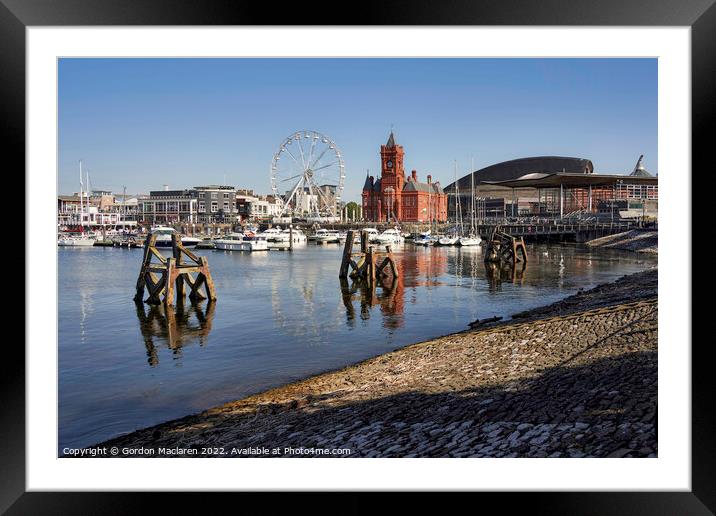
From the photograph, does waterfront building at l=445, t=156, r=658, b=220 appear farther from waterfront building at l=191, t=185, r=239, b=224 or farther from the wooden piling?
waterfront building at l=191, t=185, r=239, b=224

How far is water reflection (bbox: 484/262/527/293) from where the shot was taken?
19056mm

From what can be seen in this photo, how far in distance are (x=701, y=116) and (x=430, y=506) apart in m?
3.52

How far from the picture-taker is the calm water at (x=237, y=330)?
6.80 meters

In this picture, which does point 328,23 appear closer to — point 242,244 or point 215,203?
point 242,244

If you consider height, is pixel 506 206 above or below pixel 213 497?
above

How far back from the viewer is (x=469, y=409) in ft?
15.5

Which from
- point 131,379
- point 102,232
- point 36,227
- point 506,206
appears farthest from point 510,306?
point 506,206

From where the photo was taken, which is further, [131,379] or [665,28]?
[131,379]

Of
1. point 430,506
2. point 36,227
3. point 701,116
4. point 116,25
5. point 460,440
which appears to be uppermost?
point 116,25

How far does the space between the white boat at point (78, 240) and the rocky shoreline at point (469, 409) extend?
33.7 meters

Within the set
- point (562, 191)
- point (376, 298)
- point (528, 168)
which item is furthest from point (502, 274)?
point (528, 168)

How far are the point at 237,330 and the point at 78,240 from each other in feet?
100.0

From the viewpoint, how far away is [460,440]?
4.23 m

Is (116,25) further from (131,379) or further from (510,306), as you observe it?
(510,306)
